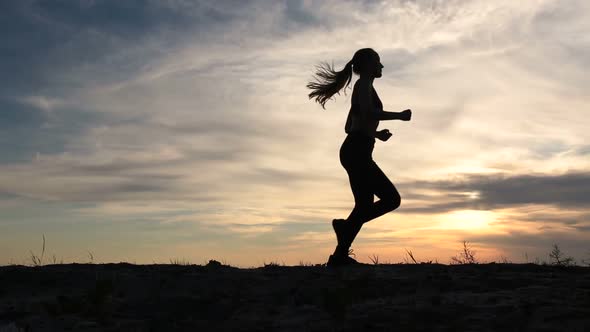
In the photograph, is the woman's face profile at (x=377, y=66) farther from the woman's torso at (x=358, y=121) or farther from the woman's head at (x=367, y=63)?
the woman's torso at (x=358, y=121)

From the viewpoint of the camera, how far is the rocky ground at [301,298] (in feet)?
17.0

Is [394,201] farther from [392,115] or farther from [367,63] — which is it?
[367,63]

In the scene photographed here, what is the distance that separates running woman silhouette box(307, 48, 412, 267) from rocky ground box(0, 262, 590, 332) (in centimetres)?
59

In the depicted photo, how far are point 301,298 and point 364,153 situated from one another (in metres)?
2.16

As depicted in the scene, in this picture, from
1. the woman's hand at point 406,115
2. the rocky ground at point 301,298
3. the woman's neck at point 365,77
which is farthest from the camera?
the woman's neck at point 365,77

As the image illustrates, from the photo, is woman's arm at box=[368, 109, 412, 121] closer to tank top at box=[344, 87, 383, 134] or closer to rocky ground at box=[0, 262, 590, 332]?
tank top at box=[344, 87, 383, 134]

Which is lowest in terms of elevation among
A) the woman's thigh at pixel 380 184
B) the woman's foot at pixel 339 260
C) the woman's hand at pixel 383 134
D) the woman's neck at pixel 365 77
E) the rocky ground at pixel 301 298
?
the rocky ground at pixel 301 298

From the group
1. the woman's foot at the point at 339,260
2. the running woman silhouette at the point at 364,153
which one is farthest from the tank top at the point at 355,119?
the woman's foot at the point at 339,260

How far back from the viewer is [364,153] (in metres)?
7.69

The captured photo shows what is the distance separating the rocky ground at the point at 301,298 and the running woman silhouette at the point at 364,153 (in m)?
0.59

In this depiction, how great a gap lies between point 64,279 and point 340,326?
13.7ft

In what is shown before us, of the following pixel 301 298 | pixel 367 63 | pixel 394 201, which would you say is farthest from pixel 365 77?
pixel 301 298

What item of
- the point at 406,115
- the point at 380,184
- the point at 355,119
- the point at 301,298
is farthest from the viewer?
the point at 355,119

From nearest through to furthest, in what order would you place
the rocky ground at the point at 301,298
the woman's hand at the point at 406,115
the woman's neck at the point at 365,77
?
the rocky ground at the point at 301,298, the woman's hand at the point at 406,115, the woman's neck at the point at 365,77
